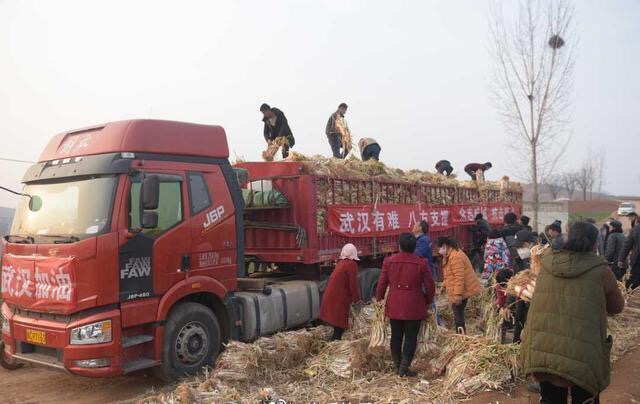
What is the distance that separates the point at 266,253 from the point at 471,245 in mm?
7174

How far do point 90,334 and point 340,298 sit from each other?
3.30 m

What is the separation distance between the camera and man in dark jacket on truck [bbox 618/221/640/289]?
378 inches

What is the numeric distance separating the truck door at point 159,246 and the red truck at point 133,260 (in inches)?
0.5

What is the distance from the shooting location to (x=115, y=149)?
572cm

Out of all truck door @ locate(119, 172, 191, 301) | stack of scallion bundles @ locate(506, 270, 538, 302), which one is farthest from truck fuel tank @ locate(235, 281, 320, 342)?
stack of scallion bundles @ locate(506, 270, 538, 302)

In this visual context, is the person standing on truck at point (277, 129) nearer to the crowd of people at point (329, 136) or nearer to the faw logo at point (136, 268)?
the crowd of people at point (329, 136)

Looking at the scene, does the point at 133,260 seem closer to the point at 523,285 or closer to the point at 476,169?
the point at 523,285

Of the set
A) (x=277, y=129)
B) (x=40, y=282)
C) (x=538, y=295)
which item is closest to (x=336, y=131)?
(x=277, y=129)

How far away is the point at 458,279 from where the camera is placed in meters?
6.96

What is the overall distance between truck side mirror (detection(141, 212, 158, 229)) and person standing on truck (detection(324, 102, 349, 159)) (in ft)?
19.3

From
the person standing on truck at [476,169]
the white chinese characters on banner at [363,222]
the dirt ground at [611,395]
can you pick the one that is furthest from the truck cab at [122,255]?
the person standing on truck at [476,169]

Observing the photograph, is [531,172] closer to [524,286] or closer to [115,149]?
[524,286]

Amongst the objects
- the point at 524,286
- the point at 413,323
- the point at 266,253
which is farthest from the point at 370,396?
the point at 266,253

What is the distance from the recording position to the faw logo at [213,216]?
6344mm
